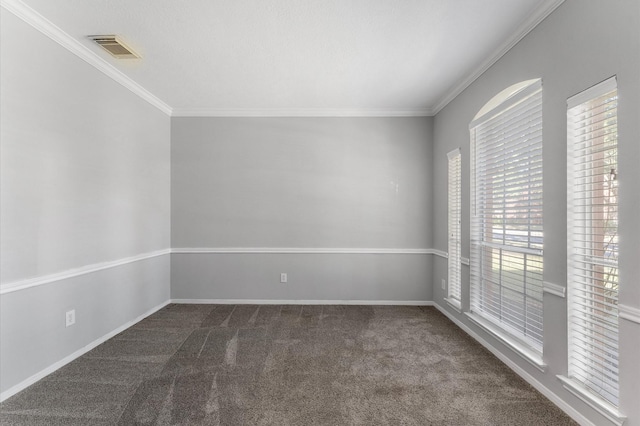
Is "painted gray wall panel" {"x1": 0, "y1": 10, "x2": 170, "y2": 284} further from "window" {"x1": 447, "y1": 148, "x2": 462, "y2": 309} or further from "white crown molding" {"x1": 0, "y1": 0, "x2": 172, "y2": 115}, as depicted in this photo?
"window" {"x1": 447, "y1": 148, "x2": 462, "y2": 309}

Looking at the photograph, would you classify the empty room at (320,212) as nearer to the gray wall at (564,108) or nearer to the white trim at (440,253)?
the gray wall at (564,108)

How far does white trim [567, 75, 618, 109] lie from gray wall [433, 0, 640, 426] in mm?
30

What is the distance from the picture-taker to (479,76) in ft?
→ 10.1

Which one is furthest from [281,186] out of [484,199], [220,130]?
[484,199]

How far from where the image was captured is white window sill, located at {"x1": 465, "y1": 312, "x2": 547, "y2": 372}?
227 cm

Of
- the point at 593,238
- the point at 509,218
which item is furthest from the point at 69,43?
the point at 593,238

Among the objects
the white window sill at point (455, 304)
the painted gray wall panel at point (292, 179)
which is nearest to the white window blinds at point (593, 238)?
the white window sill at point (455, 304)

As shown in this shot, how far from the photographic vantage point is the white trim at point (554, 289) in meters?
2.04

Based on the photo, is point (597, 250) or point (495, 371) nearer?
point (597, 250)

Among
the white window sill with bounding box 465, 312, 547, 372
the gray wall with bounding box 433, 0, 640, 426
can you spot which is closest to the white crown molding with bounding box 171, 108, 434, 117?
the gray wall with bounding box 433, 0, 640, 426

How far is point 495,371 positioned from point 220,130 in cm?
411

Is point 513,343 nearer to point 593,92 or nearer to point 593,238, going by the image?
point 593,238

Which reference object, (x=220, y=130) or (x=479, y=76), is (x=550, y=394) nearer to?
(x=479, y=76)

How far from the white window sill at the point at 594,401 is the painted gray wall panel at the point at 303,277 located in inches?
94.6
